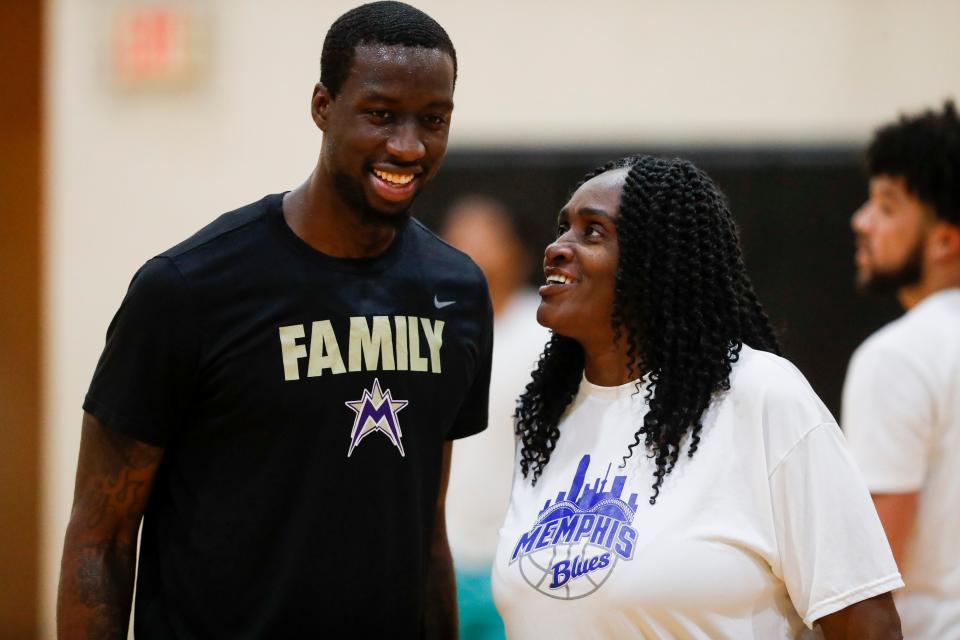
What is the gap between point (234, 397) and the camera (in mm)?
2029

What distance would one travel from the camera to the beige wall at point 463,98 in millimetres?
5133

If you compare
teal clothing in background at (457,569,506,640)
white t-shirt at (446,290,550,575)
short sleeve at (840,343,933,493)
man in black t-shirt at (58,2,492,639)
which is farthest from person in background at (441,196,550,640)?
man in black t-shirt at (58,2,492,639)

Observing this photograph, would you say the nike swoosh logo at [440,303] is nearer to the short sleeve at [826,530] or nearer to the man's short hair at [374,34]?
the man's short hair at [374,34]

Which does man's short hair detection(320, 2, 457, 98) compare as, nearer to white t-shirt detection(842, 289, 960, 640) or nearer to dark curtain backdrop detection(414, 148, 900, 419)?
white t-shirt detection(842, 289, 960, 640)

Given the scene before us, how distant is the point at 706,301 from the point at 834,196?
319cm

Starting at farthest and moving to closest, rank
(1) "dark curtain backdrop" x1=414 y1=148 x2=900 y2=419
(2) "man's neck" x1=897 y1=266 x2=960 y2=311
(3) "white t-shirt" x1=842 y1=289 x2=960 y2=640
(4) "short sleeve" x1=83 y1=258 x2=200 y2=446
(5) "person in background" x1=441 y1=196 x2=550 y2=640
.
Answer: (1) "dark curtain backdrop" x1=414 y1=148 x2=900 y2=419
(5) "person in background" x1=441 y1=196 x2=550 y2=640
(2) "man's neck" x1=897 y1=266 x2=960 y2=311
(3) "white t-shirt" x1=842 y1=289 x2=960 y2=640
(4) "short sleeve" x1=83 y1=258 x2=200 y2=446

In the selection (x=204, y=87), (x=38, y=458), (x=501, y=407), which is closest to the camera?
(x=501, y=407)

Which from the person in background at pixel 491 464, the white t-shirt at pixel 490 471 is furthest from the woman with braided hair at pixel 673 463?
the white t-shirt at pixel 490 471

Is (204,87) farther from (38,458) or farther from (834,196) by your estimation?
(834,196)

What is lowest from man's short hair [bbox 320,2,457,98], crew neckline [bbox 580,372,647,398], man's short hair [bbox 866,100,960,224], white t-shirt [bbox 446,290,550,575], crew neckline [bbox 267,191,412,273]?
white t-shirt [bbox 446,290,550,575]

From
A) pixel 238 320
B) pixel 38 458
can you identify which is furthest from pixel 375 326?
pixel 38 458

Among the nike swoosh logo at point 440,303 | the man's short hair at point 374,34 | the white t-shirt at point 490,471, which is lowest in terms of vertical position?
the white t-shirt at point 490,471

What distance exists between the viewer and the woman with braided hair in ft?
6.23

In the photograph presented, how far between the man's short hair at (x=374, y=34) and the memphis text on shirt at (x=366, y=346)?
1.37 ft
